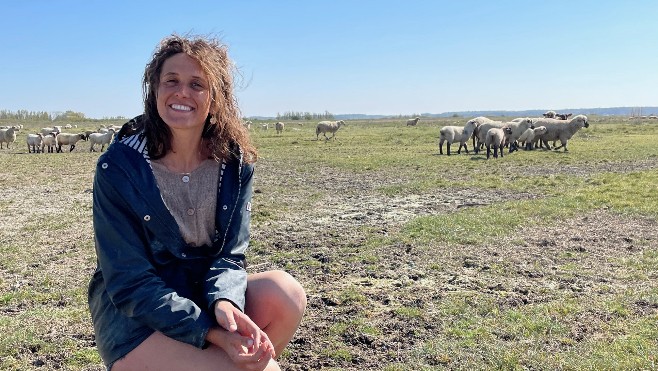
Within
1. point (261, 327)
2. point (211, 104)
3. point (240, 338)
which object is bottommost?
point (261, 327)

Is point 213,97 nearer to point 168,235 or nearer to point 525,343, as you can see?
point 168,235

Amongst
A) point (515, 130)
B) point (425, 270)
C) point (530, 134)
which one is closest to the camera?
Answer: point (425, 270)

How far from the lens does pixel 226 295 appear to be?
2.69 meters

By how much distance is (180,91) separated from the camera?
9.46 feet

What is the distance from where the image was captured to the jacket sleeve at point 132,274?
251cm

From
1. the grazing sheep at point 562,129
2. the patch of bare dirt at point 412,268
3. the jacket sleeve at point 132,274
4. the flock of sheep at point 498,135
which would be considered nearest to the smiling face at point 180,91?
the jacket sleeve at point 132,274

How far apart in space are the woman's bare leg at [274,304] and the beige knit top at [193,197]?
0.40m

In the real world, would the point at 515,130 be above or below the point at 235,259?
above

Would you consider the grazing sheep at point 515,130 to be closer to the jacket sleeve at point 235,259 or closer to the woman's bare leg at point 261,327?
the jacket sleeve at point 235,259

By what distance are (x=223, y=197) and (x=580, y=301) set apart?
419 cm

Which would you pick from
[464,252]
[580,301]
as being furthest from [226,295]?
[464,252]

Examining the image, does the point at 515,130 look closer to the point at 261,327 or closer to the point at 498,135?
the point at 498,135

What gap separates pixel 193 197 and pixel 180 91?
1.93ft

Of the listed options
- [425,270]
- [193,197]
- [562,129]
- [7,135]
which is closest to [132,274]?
[193,197]
